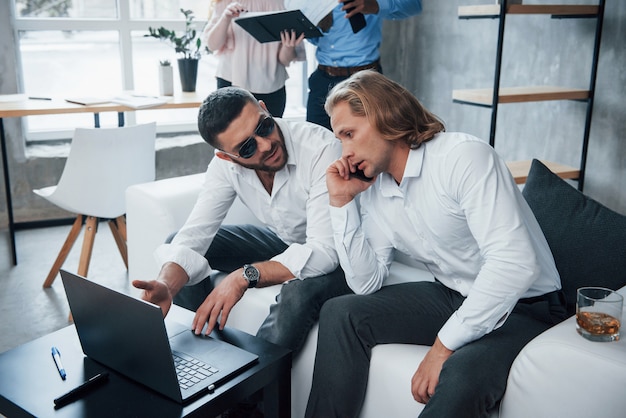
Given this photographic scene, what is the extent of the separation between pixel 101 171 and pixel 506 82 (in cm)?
224

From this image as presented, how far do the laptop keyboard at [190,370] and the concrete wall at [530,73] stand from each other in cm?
239

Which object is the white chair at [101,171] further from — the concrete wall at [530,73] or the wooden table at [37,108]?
the concrete wall at [530,73]

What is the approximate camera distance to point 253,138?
6.10 ft

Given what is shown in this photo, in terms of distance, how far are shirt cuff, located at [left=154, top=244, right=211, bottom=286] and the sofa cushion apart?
0.96m

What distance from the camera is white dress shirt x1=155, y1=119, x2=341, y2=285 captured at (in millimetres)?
1856

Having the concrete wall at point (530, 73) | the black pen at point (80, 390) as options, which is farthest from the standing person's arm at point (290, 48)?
the black pen at point (80, 390)

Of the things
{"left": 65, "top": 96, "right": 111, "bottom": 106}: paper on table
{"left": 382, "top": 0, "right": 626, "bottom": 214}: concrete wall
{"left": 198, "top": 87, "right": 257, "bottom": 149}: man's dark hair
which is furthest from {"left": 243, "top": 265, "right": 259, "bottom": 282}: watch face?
{"left": 382, "top": 0, "right": 626, "bottom": 214}: concrete wall

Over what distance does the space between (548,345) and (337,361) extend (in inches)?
Answer: 19.3

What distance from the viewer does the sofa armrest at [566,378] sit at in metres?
1.23

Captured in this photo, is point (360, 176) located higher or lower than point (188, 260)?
higher

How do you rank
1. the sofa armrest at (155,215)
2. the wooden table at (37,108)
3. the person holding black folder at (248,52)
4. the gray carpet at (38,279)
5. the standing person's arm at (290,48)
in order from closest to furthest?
the sofa armrest at (155,215) < the gray carpet at (38,279) < the standing person's arm at (290,48) < the wooden table at (37,108) < the person holding black folder at (248,52)

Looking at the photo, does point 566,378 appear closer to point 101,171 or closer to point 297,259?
point 297,259

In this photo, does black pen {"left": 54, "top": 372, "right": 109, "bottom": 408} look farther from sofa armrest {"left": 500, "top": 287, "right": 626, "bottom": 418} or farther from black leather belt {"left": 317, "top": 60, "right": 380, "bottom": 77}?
black leather belt {"left": 317, "top": 60, "right": 380, "bottom": 77}

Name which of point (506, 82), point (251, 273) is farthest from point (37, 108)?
point (506, 82)
